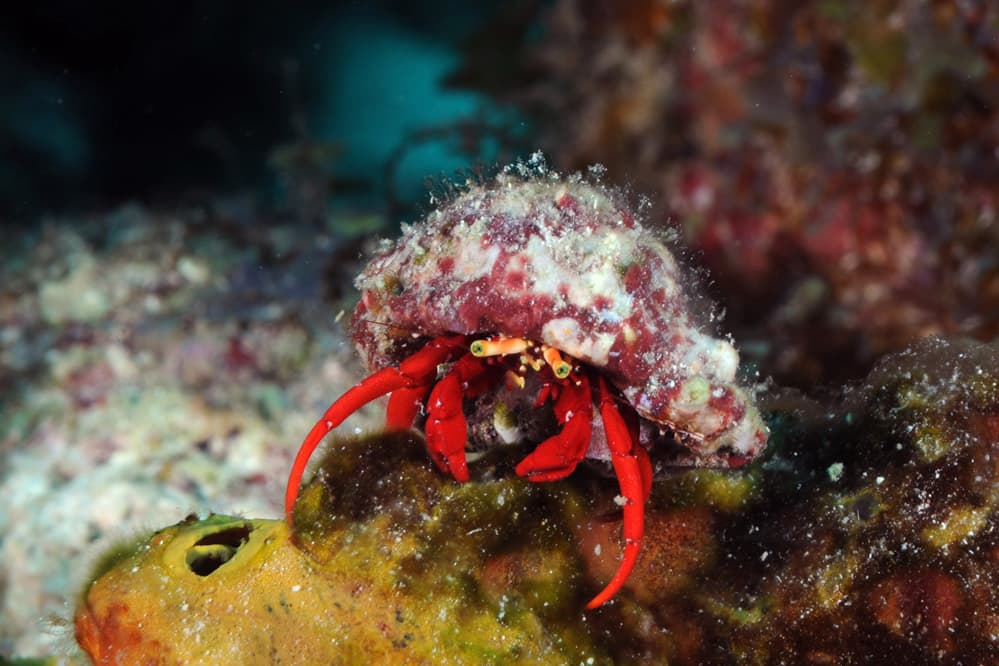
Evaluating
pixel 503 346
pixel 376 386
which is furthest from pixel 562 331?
pixel 376 386

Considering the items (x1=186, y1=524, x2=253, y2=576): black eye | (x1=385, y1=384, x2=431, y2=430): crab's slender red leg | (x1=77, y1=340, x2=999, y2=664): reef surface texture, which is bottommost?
(x1=77, y1=340, x2=999, y2=664): reef surface texture

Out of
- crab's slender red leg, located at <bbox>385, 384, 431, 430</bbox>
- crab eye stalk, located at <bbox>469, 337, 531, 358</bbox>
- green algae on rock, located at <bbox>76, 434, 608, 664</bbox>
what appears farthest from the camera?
crab's slender red leg, located at <bbox>385, 384, 431, 430</bbox>

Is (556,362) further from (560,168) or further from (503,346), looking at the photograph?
(560,168)

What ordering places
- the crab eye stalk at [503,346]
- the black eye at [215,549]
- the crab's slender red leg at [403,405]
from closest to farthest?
the black eye at [215,549]
the crab eye stalk at [503,346]
the crab's slender red leg at [403,405]

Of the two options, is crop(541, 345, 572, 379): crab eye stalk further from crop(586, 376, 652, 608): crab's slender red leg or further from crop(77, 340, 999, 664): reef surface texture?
crop(77, 340, 999, 664): reef surface texture

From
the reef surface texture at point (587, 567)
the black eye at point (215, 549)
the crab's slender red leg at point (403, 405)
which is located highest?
the crab's slender red leg at point (403, 405)

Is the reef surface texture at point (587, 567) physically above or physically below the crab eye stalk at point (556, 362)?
below

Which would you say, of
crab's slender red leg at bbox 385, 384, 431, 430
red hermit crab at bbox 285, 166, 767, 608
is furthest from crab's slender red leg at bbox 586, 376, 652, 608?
crab's slender red leg at bbox 385, 384, 431, 430

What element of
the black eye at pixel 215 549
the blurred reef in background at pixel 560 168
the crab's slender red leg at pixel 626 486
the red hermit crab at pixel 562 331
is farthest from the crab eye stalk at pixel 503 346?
the black eye at pixel 215 549

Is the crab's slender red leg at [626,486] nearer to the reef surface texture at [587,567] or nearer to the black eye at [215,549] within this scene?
the reef surface texture at [587,567]
